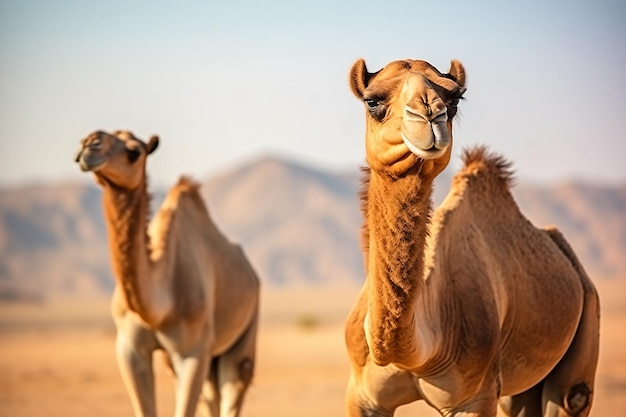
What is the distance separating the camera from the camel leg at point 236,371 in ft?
34.2

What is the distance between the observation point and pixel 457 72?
5914 millimetres

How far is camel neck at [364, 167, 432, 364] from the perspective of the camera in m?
5.30

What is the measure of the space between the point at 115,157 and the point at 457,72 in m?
3.75

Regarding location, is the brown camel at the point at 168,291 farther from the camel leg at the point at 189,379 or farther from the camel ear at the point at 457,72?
the camel ear at the point at 457,72

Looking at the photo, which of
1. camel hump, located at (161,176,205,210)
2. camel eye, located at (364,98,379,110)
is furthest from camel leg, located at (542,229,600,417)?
camel hump, located at (161,176,205,210)

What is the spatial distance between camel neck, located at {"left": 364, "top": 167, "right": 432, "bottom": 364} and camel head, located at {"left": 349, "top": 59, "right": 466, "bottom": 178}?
95mm

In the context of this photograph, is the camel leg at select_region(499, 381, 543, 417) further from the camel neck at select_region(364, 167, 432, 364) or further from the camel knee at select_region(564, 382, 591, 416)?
the camel neck at select_region(364, 167, 432, 364)

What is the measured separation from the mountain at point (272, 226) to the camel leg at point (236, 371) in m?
66.7

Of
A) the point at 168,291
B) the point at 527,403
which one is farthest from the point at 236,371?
the point at 527,403

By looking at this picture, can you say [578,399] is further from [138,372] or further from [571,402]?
[138,372]

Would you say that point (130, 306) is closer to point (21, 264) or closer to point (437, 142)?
point (437, 142)

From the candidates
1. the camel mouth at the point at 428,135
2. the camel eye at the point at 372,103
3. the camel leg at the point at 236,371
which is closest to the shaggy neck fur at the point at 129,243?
the camel leg at the point at 236,371

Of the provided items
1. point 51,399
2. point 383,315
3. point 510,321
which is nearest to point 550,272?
point 510,321

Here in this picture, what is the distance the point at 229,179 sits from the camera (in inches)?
→ 5172
